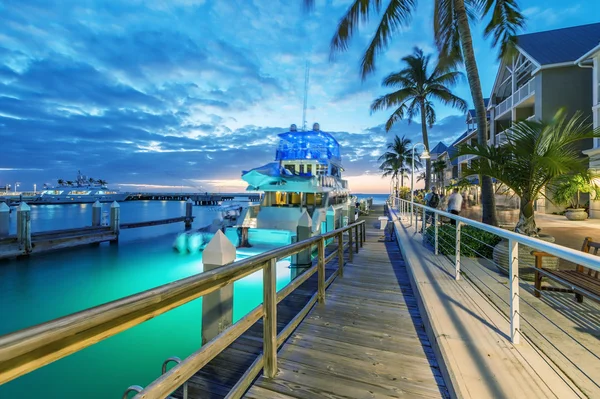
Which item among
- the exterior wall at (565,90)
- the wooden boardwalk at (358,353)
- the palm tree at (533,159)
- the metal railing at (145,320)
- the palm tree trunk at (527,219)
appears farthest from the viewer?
the exterior wall at (565,90)

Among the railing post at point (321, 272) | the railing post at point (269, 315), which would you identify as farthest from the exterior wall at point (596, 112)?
the railing post at point (269, 315)

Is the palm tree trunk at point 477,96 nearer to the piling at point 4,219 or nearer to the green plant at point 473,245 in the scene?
the green plant at point 473,245

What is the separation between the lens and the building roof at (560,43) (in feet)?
52.0

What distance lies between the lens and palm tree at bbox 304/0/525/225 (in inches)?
285

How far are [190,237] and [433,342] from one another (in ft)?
49.4

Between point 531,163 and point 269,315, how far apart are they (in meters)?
4.77

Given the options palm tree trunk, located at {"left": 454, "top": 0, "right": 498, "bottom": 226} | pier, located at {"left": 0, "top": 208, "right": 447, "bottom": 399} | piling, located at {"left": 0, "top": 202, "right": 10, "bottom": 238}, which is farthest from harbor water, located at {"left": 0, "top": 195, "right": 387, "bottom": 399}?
palm tree trunk, located at {"left": 454, "top": 0, "right": 498, "bottom": 226}

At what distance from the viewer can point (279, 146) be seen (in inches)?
709

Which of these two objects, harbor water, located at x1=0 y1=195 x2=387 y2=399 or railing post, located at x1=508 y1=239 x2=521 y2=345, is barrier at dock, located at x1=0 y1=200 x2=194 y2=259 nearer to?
harbor water, located at x1=0 y1=195 x2=387 y2=399

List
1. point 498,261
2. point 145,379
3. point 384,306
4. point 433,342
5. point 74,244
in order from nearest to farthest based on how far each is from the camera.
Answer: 1. point 433,342
2. point 384,306
3. point 498,261
4. point 145,379
5. point 74,244

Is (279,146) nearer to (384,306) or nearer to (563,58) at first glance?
(384,306)

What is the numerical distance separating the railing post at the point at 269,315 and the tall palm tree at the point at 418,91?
19.9 meters

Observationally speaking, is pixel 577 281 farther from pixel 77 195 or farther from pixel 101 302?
pixel 77 195

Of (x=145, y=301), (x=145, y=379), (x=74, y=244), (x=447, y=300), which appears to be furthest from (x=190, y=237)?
(x=145, y=301)
